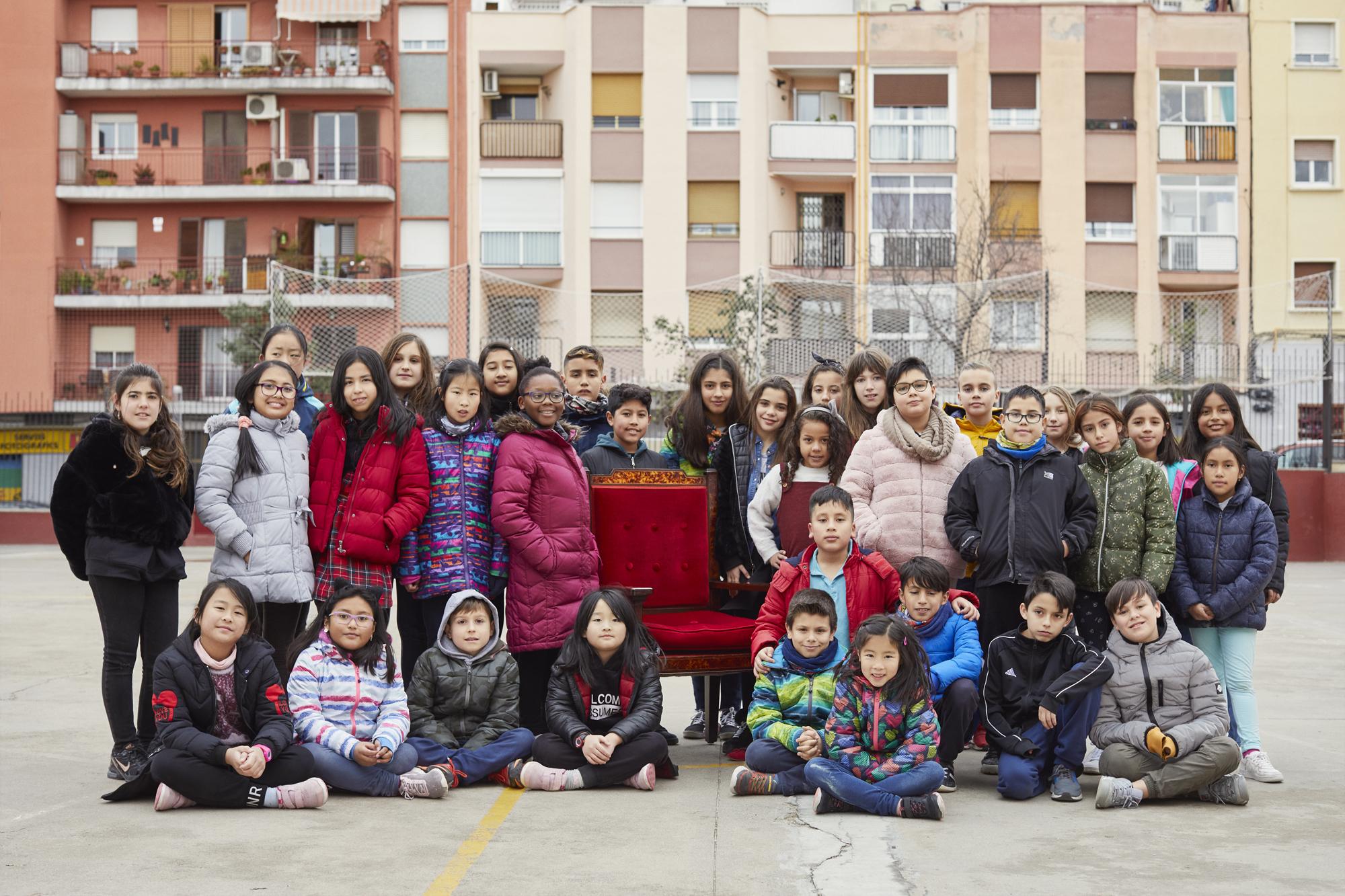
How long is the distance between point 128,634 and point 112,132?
104 ft

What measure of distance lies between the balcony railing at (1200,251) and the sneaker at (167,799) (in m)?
29.9

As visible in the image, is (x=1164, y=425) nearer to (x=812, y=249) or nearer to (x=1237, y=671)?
(x=1237, y=671)

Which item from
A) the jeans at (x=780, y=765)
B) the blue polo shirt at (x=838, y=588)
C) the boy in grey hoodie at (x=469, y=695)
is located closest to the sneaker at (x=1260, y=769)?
the blue polo shirt at (x=838, y=588)

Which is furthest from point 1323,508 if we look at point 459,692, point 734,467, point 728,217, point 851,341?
point 459,692

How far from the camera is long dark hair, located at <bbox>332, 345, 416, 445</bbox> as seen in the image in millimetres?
6832

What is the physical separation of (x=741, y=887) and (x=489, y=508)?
276 centimetres

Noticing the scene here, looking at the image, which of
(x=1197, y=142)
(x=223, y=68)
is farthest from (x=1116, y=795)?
(x=223, y=68)

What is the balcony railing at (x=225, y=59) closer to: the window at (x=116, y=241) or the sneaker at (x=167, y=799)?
the window at (x=116, y=241)

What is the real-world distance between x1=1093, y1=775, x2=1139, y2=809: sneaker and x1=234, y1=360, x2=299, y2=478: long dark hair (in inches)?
153

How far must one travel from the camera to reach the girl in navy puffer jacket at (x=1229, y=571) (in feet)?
22.7

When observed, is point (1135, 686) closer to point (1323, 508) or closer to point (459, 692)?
point (459, 692)

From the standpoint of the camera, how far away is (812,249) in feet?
106

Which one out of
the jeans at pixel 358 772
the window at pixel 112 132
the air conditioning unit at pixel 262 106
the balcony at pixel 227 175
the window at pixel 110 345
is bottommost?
the jeans at pixel 358 772

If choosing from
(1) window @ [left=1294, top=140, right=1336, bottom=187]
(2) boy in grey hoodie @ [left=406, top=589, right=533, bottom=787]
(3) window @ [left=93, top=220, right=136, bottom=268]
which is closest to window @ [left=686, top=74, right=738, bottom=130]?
(1) window @ [left=1294, top=140, right=1336, bottom=187]
